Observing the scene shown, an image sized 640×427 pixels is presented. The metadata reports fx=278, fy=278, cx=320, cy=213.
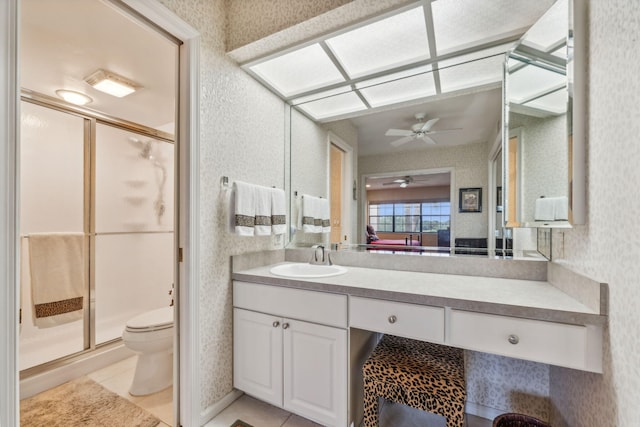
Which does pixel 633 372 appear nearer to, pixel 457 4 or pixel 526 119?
pixel 526 119

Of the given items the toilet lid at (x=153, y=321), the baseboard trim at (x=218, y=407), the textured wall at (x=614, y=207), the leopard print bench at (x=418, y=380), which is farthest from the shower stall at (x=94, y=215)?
the textured wall at (x=614, y=207)

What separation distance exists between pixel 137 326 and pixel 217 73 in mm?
A: 1766

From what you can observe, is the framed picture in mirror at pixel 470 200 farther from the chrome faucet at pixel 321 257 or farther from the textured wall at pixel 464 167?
the chrome faucet at pixel 321 257

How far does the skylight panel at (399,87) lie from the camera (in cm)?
180

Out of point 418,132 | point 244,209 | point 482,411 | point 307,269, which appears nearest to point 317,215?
point 307,269

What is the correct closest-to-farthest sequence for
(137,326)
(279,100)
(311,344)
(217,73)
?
(311,344) < (217,73) < (137,326) < (279,100)

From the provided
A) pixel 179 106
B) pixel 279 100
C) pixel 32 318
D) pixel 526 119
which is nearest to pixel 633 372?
pixel 526 119

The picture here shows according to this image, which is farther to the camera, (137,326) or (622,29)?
(137,326)

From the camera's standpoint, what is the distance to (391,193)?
194 centimetres

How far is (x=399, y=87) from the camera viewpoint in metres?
1.90

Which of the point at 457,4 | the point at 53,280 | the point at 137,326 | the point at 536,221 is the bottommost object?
the point at 137,326

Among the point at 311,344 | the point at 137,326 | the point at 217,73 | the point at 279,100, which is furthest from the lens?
the point at 279,100

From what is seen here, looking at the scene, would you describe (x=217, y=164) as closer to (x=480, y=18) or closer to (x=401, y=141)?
(x=401, y=141)

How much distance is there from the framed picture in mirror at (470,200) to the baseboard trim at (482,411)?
45.3 inches
